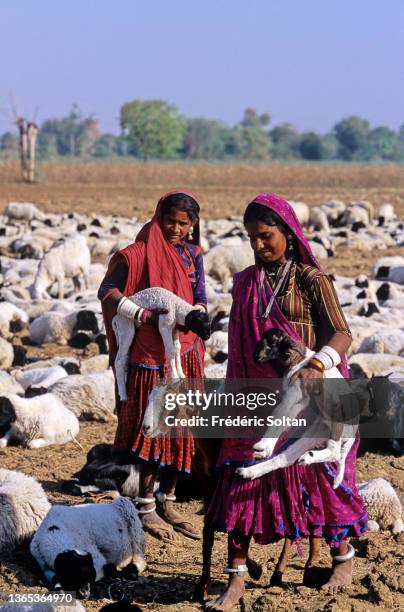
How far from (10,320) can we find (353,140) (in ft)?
368

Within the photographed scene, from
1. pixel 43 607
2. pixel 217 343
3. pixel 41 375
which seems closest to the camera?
pixel 43 607

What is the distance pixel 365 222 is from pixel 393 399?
62.0 ft

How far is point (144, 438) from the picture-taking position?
512 centimetres

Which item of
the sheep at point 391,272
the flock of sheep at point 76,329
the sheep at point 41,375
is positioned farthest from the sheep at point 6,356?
the sheep at point 391,272

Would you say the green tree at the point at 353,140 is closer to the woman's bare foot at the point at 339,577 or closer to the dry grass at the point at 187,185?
the dry grass at the point at 187,185

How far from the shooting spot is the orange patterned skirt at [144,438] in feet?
16.9

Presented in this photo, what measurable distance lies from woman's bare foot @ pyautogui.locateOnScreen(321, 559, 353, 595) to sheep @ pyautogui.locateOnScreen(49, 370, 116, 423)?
12.7ft

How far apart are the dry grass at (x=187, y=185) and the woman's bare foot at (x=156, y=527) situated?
71.9 ft

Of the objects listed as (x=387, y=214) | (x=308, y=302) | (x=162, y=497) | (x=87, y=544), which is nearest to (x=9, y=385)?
(x=162, y=497)

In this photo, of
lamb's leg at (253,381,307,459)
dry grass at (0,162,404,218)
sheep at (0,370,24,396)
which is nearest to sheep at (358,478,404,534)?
lamb's leg at (253,381,307,459)

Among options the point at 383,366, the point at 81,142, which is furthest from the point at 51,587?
the point at 81,142

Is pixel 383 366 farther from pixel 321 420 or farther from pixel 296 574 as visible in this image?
pixel 321 420

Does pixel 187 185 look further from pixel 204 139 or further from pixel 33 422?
pixel 204 139

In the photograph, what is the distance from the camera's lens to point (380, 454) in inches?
282
